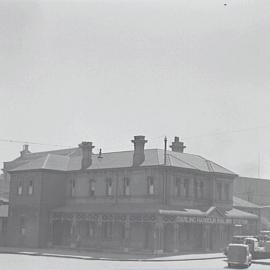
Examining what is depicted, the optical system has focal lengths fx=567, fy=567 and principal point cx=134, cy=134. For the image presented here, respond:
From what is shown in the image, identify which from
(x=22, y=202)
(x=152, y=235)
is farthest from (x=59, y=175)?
(x=152, y=235)

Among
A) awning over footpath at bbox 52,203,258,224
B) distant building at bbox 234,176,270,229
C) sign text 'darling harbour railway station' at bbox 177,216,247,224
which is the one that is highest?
distant building at bbox 234,176,270,229

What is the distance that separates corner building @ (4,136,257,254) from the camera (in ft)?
144

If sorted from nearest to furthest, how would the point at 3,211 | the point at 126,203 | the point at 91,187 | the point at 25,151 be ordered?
the point at 126,203 → the point at 91,187 → the point at 3,211 → the point at 25,151

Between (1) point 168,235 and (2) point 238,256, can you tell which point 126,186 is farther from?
(2) point 238,256

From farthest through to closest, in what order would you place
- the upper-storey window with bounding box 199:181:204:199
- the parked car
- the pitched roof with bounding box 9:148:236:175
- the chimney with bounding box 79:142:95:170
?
the chimney with bounding box 79:142:95:170
the upper-storey window with bounding box 199:181:204:199
the pitched roof with bounding box 9:148:236:175
the parked car

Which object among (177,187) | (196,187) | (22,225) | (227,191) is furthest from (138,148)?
(22,225)

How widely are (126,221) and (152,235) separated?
226 centimetres

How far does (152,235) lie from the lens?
42.9m

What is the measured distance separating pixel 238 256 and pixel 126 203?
16.8m

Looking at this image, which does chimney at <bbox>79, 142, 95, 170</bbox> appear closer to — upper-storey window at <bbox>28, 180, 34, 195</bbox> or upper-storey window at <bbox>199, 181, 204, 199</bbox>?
upper-storey window at <bbox>28, 180, 34, 195</bbox>

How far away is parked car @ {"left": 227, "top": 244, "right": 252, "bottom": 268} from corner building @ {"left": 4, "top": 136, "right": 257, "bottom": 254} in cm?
1121

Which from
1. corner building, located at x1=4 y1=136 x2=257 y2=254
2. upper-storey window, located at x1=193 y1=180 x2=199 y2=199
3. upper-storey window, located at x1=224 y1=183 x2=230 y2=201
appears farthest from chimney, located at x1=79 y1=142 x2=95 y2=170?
upper-storey window, located at x1=224 y1=183 x2=230 y2=201

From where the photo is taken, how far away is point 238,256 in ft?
101

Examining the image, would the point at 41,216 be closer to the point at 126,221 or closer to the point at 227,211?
the point at 126,221
